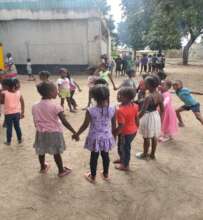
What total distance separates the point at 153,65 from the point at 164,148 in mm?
17632

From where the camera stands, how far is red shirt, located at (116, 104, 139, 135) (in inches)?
176

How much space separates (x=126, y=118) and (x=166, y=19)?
19752 mm

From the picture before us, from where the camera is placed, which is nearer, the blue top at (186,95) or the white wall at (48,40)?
the blue top at (186,95)

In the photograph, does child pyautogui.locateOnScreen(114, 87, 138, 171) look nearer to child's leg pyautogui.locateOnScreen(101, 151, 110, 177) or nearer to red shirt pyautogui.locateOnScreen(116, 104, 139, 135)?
red shirt pyautogui.locateOnScreen(116, 104, 139, 135)

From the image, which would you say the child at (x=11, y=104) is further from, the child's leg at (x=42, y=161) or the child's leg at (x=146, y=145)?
the child's leg at (x=146, y=145)

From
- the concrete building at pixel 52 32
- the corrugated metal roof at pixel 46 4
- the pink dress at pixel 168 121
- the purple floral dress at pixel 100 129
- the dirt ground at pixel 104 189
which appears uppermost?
the corrugated metal roof at pixel 46 4

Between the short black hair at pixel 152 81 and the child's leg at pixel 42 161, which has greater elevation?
the short black hair at pixel 152 81

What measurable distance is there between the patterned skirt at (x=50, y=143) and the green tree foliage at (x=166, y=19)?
1440cm

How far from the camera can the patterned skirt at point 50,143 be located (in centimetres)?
440

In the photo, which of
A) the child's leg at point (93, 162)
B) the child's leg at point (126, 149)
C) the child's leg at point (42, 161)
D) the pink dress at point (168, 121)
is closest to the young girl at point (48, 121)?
the child's leg at point (42, 161)

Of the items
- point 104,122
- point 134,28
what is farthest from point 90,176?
point 134,28

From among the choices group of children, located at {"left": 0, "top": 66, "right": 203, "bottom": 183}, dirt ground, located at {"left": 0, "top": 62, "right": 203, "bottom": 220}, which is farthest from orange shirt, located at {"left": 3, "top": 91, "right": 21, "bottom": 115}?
group of children, located at {"left": 0, "top": 66, "right": 203, "bottom": 183}

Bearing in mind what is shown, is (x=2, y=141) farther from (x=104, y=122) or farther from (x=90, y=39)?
(x=90, y=39)

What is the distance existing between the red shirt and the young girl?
674 mm
